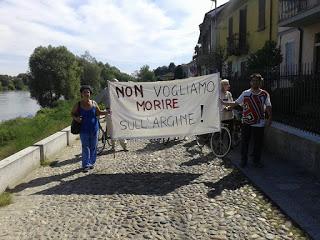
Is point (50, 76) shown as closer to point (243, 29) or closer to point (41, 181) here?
point (243, 29)

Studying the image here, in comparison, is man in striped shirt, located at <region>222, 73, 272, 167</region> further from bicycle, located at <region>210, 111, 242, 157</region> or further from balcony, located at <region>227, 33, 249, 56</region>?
balcony, located at <region>227, 33, 249, 56</region>

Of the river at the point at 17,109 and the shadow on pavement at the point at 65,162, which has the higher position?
the shadow on pavement at the point at 65,162

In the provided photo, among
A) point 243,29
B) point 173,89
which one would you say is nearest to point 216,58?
point 243,29

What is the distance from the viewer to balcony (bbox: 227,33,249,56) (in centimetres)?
2834

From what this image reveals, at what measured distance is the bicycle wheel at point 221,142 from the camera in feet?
28.7

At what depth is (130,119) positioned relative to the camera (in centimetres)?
806

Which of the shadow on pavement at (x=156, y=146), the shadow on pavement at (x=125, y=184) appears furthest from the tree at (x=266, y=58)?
the shadow on pavement at (x=125, y=184)

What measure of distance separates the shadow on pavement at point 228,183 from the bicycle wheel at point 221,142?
1310 millimetres

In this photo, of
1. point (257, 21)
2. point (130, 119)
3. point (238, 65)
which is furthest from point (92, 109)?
point (238, 65)

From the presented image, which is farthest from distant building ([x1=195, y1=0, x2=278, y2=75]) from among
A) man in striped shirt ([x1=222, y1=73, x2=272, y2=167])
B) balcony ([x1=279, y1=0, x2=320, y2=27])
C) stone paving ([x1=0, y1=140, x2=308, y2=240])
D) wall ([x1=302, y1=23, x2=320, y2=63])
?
stone paving ([x1=0, y1=140, x2=308, y2=240])

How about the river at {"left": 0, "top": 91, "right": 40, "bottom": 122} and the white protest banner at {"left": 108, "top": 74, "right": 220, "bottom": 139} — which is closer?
the white protest banner at {"left": 108, "top": 74, "right": 220, "bottom": 139}

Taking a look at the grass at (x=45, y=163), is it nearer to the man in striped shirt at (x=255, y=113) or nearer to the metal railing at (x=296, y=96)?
the man in striped shirt at (x=255, y=113)

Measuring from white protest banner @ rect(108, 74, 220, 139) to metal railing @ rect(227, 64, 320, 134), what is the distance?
5.36 feet

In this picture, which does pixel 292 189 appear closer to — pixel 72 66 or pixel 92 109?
pixel 92 109
